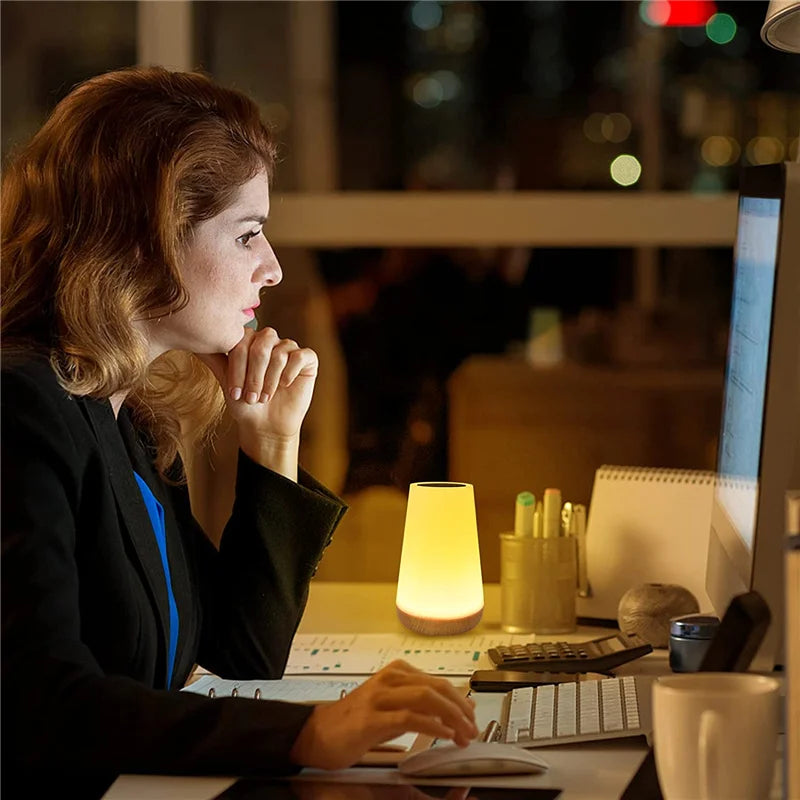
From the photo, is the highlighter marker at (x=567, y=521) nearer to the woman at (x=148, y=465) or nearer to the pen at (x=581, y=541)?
the pen at (x=581, y=541)

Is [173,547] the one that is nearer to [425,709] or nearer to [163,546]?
[163,546]

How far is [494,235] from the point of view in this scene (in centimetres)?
325

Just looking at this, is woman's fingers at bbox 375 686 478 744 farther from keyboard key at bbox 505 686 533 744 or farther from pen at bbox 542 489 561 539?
pen at bbox 542 489 561 539

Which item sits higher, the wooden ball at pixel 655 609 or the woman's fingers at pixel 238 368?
the woman's fingers at pixel 238 368

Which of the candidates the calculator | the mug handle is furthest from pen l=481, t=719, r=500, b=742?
the mug handle

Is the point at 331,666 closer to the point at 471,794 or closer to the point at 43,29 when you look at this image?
the point at 471,794

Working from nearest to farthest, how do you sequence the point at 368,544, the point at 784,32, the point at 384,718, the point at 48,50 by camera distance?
the point at 384,718 < the point at 784,32 < the point at 48,50 < the point at 368,544

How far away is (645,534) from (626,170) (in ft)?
9.04

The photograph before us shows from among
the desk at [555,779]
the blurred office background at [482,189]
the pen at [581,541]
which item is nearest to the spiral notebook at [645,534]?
the pen at [581,541]

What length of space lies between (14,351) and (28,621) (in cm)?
32

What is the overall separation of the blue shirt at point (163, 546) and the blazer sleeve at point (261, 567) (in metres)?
0.13

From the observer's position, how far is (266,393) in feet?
5.48

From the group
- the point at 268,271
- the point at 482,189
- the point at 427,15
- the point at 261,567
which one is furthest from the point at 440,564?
the point at 427,15

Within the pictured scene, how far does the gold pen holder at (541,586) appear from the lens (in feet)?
5.69
